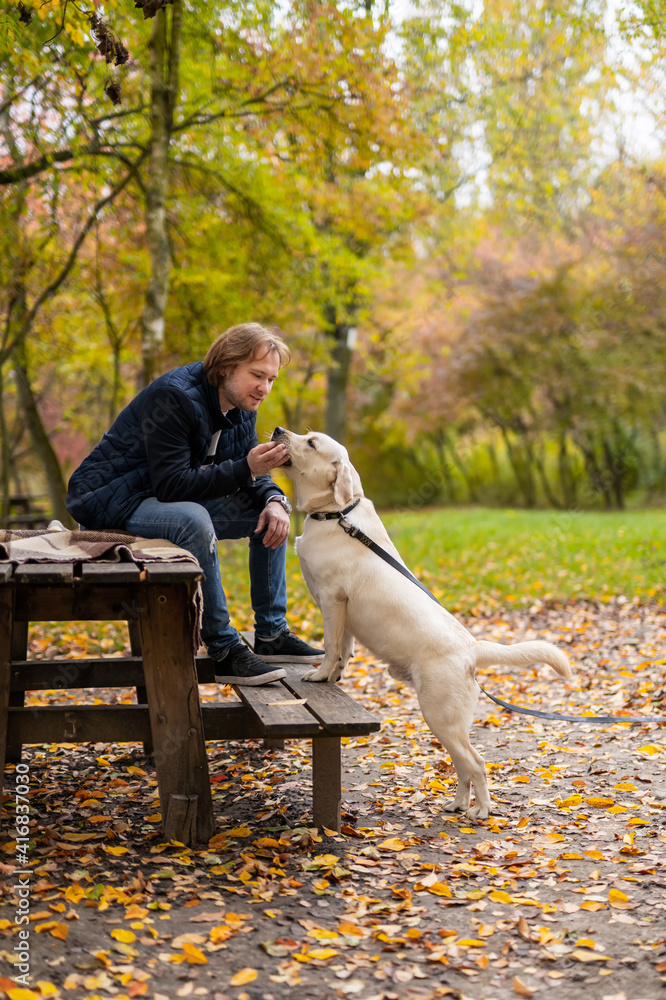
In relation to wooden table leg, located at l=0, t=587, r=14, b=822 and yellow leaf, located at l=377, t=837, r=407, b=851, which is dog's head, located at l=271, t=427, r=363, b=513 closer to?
wooden table leg, located at l=0, t=587, r=14, b=822

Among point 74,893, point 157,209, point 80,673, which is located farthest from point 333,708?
point 157,209

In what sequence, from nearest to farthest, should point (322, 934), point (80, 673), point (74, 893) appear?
point (322, 934) < point (74, 893) < point (80, 673)

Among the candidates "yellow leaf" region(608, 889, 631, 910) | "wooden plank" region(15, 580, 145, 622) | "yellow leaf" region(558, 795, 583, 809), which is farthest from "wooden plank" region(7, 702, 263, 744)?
"yellow leaf" region(558, 795, 583, 809)

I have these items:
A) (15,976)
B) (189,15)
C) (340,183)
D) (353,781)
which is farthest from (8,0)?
(340,183)

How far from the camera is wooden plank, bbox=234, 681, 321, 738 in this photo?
3.20 m

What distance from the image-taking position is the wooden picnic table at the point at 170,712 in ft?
10.8

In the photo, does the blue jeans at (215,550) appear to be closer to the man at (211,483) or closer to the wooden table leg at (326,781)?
the man at (211,483)

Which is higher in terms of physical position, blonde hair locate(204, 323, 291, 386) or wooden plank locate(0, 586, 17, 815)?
blonde hair locate(204, 323, 291, 386)

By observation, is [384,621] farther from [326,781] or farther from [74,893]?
[74,893]

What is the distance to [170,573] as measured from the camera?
3.07 m

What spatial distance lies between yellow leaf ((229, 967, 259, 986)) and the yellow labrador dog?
1415 mm

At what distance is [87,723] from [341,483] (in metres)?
1.62

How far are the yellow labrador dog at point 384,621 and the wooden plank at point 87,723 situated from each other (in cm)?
57

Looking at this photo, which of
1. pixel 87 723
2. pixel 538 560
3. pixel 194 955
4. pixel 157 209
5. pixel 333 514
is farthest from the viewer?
pixel 538 560
